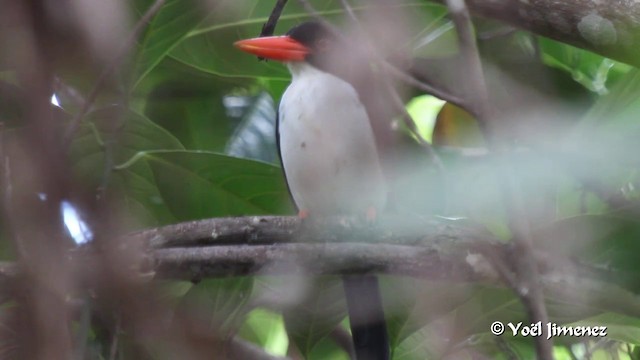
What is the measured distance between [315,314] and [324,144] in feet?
1.86

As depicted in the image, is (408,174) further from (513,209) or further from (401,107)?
(513,209)

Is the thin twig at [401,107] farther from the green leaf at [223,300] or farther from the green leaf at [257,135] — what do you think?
the green leaf at [257,135]

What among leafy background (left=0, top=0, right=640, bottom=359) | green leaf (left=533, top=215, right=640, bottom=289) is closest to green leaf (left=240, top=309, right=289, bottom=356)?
leafy background (left=0, top=0, right=640, bottom=359)

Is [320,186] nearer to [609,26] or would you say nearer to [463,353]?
[463,353]

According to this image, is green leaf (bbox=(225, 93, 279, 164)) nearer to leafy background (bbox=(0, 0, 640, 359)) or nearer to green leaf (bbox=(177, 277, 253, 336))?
leafy background (bbox=(0, 0, 640, 359))

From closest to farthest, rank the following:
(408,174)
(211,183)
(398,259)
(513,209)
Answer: (513,209) < (398,259) < (408,174) < (211,183)

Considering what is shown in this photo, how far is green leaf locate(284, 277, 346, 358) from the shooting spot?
158 cm

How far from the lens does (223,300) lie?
159cm

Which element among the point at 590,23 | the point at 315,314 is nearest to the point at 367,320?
the point at 315,314

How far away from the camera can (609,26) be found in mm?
1335

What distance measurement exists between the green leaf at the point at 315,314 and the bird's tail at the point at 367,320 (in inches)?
1.2

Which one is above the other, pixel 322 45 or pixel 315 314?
pixel 322 45

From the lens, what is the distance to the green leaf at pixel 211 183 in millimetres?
1719

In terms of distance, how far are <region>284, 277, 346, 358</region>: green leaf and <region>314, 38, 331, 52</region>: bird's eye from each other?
0.55m
